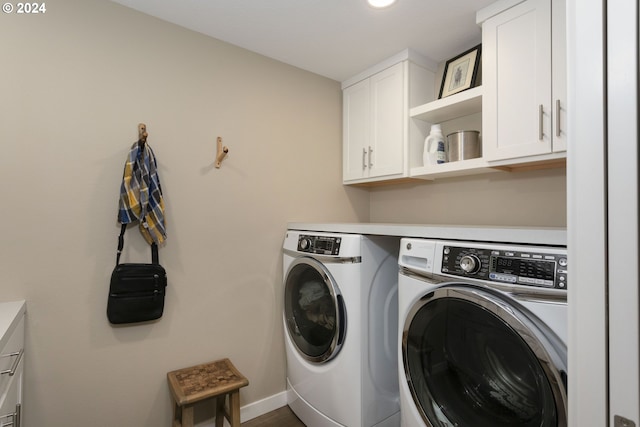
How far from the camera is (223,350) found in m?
1.89

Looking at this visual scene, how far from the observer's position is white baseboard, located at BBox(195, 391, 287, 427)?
1938mm

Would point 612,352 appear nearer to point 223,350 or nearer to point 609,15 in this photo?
point 609,15

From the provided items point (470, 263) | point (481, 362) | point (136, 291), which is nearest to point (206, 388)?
point (136, 291)

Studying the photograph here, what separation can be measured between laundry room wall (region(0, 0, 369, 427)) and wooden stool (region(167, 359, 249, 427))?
0.32 feet

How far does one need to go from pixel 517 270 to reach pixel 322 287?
3.35ft

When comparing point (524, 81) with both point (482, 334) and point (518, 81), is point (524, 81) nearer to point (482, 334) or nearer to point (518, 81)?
point (518, 81)

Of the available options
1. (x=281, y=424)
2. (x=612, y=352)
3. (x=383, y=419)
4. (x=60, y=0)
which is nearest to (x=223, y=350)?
(x=281, y=424)

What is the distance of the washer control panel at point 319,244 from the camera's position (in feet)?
5.43

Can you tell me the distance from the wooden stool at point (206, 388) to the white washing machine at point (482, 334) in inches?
33.1

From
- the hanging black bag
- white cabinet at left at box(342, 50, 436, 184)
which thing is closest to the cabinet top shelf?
white cabinet at left at box(342, 50, 436, 184)

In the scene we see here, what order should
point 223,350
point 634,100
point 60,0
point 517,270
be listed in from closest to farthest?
point 634,100 → point 517,270 → point 60,0 → point 223,350

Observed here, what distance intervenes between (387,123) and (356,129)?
0.31 metres

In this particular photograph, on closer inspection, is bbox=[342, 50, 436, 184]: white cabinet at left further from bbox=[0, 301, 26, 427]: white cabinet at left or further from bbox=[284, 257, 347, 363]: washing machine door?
bbox=[0, 301, 26, 427]: white cabinet at left

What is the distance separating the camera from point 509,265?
0.99m
